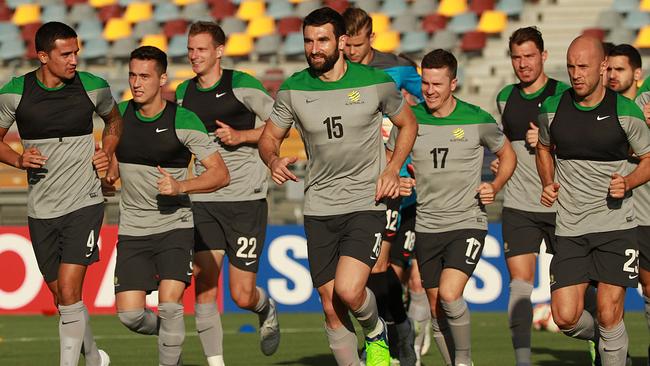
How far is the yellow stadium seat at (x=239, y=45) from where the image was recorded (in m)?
24.7

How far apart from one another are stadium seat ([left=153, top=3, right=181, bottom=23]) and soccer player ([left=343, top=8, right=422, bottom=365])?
15381 millimetres

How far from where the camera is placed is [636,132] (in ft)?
27.6

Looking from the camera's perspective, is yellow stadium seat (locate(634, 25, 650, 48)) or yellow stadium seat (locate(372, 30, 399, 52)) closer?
yellow stadium seat (locate(634, 25, 650, 48))

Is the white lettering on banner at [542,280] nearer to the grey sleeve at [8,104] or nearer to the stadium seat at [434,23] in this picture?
the stadium seat at [434,23]

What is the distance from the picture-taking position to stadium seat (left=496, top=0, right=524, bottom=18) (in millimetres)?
23578

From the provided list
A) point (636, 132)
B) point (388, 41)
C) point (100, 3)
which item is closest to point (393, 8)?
point (388, 41)

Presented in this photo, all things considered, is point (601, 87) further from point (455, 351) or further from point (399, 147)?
point (455, 351)

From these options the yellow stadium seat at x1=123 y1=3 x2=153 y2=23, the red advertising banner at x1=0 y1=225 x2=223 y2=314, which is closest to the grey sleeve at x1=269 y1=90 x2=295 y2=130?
the red advertising banner at x1=0 y1=225 x2=223 y2=314

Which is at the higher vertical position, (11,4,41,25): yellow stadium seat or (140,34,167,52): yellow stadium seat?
(11,4,41,25): yellow stadium seat

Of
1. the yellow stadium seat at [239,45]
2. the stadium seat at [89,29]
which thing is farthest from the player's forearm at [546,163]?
the stadium seat at [89,29]

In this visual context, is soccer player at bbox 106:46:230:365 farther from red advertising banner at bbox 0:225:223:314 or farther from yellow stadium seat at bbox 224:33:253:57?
yellow stadium seat at bbox 224:33:253:57

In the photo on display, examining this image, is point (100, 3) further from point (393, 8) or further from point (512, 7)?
point (512, 7)

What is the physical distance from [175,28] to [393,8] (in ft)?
14.2

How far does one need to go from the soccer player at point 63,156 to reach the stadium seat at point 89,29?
17110 mm
